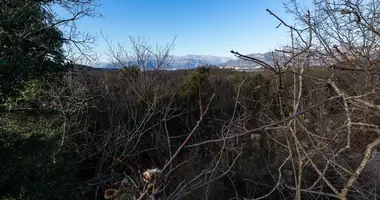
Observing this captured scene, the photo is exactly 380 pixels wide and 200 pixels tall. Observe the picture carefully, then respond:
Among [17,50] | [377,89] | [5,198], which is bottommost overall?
[5,198]

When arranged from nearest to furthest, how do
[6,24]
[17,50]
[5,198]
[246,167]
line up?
1. [5,198]
2. [6,24]
3. [17,50]
4. [246,167]

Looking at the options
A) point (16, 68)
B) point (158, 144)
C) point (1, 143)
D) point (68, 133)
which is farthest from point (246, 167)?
point (16, 68)

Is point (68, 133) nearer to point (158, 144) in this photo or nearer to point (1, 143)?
point (1, 143)

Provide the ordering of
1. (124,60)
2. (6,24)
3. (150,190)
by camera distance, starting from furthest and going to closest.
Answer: (124,60)
(6,24)
(150,190)

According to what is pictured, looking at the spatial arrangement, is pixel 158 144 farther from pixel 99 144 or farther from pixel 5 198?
pixel 5 198

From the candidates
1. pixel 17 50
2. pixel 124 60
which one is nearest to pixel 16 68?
pixel 17 50

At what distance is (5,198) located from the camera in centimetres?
371

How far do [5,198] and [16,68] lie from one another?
2.36 metres

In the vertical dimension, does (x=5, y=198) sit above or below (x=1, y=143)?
below

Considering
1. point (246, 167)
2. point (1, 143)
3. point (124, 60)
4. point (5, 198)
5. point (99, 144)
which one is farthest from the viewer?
point (124, 60)

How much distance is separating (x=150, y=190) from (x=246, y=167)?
217 inches

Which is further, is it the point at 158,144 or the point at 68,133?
the point at 158,144

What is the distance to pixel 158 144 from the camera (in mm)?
7016

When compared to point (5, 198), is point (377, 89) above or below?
above
